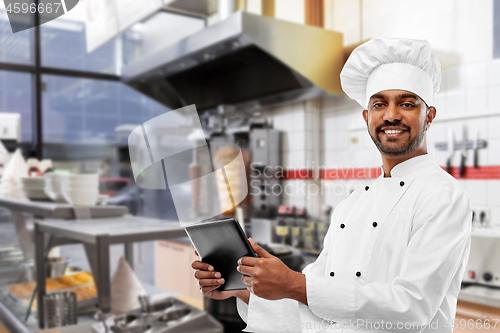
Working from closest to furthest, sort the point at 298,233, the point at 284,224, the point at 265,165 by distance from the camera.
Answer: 1. the point at 298,233
2. the point at 284,224
3. the point at 265,165

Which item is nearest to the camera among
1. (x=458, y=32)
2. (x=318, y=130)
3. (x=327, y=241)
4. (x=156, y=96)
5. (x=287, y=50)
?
(x=327, y=241)

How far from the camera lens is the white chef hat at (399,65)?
2.23 feet

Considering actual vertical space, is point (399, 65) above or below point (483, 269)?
above

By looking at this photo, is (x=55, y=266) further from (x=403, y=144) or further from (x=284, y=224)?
(x=284, y=224)

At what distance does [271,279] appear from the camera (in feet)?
1.92

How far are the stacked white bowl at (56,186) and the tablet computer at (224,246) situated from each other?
3.30 feet

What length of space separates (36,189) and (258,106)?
194cm

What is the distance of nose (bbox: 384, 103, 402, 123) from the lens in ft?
2.16

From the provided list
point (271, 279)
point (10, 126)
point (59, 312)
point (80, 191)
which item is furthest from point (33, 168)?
point (271, 279)

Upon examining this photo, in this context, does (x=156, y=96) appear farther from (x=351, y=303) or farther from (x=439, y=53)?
(x=351, y=303)

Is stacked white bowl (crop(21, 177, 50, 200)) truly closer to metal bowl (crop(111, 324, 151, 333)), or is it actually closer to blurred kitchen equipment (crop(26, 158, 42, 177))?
blurred kitchen equipment (crop(26, 158, 42, 177))

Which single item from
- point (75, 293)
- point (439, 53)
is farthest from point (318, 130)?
point (75, 293)

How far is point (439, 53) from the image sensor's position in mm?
2135

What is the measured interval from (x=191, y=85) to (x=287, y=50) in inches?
47.2
